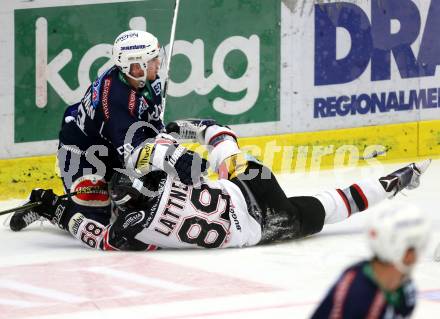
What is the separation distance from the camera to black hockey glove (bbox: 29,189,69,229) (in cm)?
699

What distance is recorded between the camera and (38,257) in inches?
261

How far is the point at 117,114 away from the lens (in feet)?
21.8

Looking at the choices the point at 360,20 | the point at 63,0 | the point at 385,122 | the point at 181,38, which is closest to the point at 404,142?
the point at 385,122

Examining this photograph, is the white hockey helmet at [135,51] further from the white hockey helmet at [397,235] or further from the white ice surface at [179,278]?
the white hockey helmet at [397,235]

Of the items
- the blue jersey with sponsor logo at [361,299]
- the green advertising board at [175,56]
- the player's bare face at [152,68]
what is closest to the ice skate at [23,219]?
the green advertising board at [175,56]

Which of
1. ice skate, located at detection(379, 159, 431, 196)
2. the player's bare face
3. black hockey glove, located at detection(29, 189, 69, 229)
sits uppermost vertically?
the player's bare face

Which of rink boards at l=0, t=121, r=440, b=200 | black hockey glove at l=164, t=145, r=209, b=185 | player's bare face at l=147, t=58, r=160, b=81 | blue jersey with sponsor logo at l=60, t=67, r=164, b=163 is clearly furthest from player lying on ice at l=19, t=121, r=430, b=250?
rink boards at l=0, t=121, r=440, b=200

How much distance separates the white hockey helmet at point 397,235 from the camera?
3555 millimetres

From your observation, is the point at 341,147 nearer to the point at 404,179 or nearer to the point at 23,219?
the point at 404,179

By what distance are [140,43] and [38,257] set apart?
3.63 ft

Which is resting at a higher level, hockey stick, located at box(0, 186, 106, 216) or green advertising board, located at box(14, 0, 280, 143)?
green advertising board, located at box(14, 0, 280, 143)

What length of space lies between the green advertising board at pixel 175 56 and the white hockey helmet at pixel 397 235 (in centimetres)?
→ 438

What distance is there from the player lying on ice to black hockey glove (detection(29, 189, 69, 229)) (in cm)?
8

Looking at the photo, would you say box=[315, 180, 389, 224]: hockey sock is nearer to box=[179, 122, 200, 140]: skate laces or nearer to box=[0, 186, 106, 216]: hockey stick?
box=[179, 122, 200, 140]: skate laces
